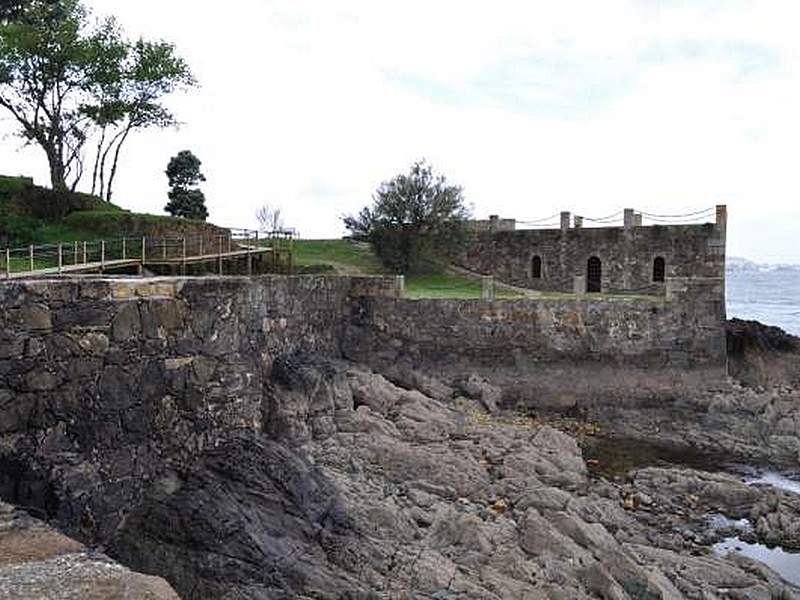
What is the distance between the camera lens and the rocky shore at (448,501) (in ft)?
31.9

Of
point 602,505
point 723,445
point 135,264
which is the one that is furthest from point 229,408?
point 723,445

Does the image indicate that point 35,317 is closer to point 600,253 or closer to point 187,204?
point 187,204

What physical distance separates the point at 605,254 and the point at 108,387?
24.6m

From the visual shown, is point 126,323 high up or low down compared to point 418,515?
up

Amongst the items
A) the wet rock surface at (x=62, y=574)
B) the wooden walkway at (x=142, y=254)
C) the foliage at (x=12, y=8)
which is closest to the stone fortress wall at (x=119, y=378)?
the wooden walkway at (x=142, y=254)

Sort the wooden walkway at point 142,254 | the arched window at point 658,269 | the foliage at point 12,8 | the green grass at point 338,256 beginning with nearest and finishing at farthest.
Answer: the wooden walkway at point 142,254 → the arched window at point 658,269 → the green grass at point 338,256 → the foliage at point 12,8

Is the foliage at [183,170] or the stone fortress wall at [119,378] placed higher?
the foliage at [183,170]

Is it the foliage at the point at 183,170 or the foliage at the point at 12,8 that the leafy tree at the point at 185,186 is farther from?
the foliage at the point at 12,8

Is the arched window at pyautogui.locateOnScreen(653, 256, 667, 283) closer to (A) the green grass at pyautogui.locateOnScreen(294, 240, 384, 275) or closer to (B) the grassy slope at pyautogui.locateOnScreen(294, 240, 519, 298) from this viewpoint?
(B) the grassy slope at pyautogui.locateOnScreen(294, 240, 519, 298)

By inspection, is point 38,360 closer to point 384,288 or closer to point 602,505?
point 602,505

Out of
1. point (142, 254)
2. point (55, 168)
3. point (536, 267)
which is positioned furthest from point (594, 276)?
point (55, 168)

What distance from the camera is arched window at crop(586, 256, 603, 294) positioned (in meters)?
31.2

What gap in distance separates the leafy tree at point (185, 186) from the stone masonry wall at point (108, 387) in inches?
755

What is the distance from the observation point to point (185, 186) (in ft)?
102
